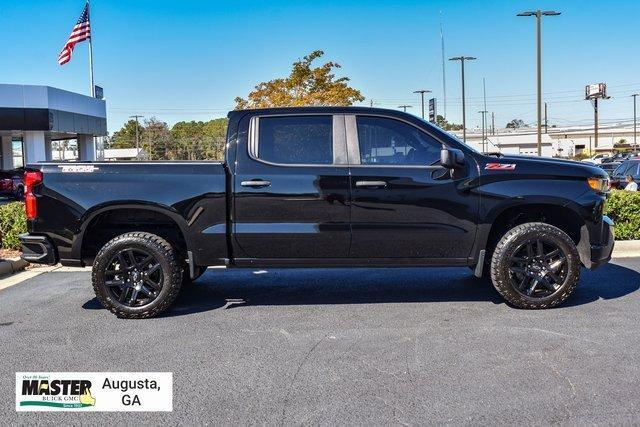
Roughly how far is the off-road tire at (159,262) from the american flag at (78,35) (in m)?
25.6

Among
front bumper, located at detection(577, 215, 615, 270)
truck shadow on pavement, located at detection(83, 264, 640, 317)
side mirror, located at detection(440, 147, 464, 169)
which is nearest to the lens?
side mirror, located at detection(440, 147, 464, 169)

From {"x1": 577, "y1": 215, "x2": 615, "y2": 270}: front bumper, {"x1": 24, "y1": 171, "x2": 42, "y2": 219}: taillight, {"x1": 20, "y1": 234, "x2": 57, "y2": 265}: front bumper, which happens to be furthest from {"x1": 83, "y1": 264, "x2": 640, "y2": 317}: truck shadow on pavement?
{"x1": 24, "y1": 171, "x2": 42, "y2": 219}: taillight

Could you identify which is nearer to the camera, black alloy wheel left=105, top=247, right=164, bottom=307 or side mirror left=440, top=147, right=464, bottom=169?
side mirror left=440, top=147, right=464, bottom=169

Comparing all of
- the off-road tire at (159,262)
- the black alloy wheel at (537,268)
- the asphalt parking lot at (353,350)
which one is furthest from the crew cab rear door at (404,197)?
the off-road tire at (159,262)

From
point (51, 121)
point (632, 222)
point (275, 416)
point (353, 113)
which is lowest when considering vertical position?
point (275, 416)

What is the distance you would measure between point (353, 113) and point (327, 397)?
2789 millimetres

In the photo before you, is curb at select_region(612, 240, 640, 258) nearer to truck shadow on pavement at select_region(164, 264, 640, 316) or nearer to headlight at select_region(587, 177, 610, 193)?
truck shadow on pavement at select_region(164, 264, 640, 316)

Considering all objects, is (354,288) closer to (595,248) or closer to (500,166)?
(500,166)

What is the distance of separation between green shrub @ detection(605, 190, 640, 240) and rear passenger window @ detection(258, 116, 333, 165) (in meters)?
5.32

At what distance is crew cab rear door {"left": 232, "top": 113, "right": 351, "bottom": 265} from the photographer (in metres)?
5.43

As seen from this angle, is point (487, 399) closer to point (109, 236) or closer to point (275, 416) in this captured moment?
point (275, 416)

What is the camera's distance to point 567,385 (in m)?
3.91

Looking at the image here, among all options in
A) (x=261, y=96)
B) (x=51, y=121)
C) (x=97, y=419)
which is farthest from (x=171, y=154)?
(x=97, y=419)

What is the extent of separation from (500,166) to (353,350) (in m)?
2.22
